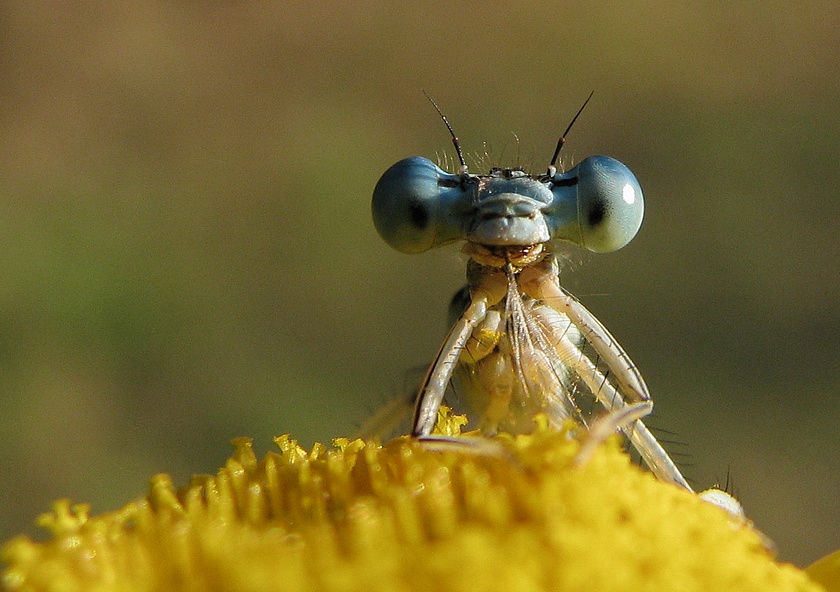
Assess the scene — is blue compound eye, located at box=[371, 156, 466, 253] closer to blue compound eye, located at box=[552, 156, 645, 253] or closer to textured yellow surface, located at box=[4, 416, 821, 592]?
blue compound eye, located at box=[552, 156, 645, 253]

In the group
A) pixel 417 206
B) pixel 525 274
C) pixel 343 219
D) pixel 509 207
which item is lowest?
pixel 525 274

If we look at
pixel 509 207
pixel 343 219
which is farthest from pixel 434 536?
pixel 343 219

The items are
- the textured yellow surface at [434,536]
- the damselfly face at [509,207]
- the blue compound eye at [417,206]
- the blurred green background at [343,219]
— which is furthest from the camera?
the blurred green background at [343,219]

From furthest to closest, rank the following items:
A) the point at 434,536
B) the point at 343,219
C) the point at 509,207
→ the point at 343,219
the point at 509,207
the point at 434,536

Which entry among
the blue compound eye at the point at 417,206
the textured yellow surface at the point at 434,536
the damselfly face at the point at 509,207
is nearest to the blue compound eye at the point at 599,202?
the damselfly face at the point at 509,207

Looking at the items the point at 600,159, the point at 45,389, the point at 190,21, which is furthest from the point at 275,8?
the point at 600,159

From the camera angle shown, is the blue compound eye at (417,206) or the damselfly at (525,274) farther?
the blue compound eye at (417,206)

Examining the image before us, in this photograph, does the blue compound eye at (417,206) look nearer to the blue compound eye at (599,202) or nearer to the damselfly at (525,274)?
the damselfly at (525,274)

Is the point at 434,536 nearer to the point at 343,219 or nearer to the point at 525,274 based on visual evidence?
the point at 525,274
